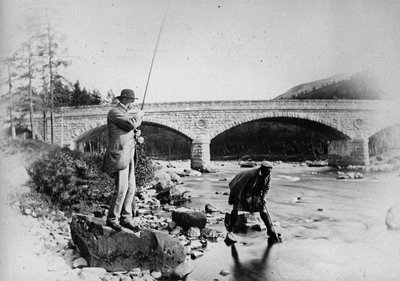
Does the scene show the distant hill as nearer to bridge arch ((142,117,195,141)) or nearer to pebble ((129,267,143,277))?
bridge arch ((142,117,195,141))

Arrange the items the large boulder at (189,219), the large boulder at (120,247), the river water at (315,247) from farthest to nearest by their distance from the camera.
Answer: the large boulder at (189,219)
the river water at (315,247)
the large boulder at (120,247)

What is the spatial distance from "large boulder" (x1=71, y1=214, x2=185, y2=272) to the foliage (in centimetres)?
192

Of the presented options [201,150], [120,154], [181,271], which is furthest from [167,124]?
[181,271]

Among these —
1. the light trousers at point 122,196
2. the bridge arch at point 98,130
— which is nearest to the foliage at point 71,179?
the light trousers at point 122,196

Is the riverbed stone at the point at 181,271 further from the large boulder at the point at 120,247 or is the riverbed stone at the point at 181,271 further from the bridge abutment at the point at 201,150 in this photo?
the bridge abutment at the point at 201,150

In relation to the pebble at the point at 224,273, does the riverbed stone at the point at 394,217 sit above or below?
above

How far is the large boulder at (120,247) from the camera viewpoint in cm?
310

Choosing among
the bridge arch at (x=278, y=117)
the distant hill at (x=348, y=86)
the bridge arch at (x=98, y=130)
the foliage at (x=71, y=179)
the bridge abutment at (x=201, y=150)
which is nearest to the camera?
the foliage at (x=71, y=179)

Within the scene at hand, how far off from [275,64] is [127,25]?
254 cm

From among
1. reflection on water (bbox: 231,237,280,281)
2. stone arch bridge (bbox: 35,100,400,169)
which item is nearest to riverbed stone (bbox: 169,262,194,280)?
reflection on water (bbox: 231,237,280,281)

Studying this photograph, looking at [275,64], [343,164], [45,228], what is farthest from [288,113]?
[45,228]

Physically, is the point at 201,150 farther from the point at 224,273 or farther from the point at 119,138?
the point at 119,138

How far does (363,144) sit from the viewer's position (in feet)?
46.9

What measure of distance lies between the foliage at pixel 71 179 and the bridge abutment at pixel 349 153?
1133 centimetres
